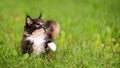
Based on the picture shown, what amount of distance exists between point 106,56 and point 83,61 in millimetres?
580

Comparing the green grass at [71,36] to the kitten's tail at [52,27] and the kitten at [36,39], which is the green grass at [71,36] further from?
the kitten's tail at [52,27]

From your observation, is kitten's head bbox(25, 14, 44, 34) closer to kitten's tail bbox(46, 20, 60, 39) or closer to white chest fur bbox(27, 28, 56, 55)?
white chest fur bbox(27, 28, 56, 55)

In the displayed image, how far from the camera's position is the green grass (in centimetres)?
642

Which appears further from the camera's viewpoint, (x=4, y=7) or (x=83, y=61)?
(x=4, y=7)

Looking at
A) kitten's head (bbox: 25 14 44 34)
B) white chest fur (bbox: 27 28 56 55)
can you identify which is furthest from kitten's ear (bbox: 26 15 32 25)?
white chest fur (bbox: 27 28 56 55)

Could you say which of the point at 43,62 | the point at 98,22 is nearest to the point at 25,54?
the point at 43,62

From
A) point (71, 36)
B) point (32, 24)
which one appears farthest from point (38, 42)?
point (71, 36)

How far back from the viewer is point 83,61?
6438 millimetres

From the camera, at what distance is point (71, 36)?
9.12 meters

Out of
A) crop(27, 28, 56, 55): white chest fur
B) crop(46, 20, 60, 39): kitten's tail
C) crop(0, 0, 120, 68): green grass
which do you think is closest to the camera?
crop(0, 0, 120, 68): green grass

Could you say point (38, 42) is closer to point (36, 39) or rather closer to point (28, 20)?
point (36, 39)

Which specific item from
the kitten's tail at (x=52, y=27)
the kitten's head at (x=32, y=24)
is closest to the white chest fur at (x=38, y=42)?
the kitten's head at (x=32, y=24)

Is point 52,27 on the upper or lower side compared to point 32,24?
lower

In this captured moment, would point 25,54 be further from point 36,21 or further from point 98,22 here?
point 98,22
